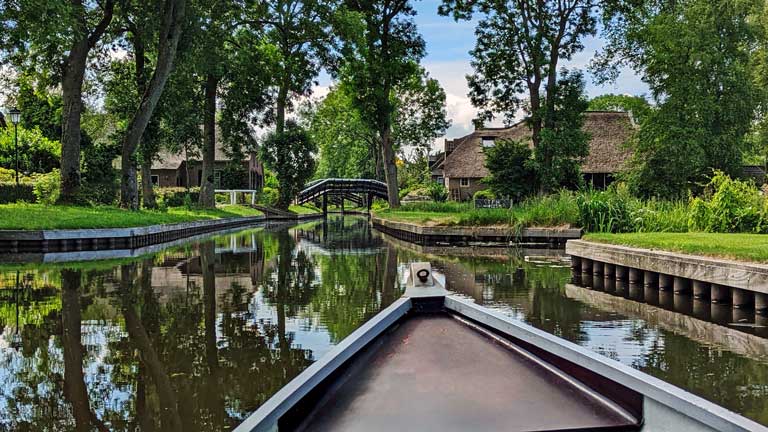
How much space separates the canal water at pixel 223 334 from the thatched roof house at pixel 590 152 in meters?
25.3

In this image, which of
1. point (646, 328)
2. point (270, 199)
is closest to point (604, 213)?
point (646, 328)

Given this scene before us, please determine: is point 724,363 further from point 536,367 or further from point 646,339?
point 536,367

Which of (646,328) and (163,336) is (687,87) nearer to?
(646,328)

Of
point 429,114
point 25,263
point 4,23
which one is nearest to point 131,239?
point 25,263

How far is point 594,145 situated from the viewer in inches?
1700

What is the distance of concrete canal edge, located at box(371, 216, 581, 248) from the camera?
731 inches

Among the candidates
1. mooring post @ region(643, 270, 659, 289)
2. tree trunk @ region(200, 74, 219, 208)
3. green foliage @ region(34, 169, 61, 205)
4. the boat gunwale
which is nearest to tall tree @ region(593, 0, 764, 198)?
tree trunk @ region(200, 74, 219, 208)

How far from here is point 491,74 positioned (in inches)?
1054

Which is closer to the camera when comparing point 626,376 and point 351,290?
point 626,376

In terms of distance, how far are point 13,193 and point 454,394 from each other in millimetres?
25228

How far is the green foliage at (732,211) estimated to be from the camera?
12.9 m

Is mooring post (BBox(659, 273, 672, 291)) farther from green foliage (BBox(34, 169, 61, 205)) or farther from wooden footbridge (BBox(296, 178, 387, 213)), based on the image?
wooden footbridge (BBox(296, 178, 387, 213))

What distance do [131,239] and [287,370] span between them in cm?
1442

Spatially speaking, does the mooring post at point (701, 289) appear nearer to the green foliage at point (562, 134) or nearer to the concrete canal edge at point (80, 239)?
the concrete canal edge at point (80, 239)
